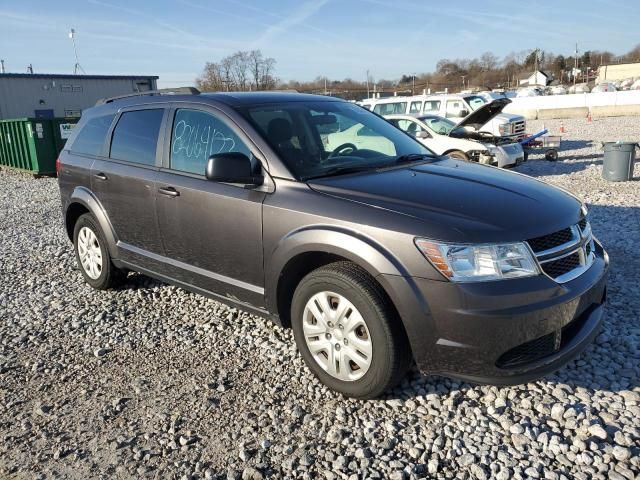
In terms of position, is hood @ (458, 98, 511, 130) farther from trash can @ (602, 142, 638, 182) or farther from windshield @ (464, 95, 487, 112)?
windshield @ (464, 95, 487, 112)

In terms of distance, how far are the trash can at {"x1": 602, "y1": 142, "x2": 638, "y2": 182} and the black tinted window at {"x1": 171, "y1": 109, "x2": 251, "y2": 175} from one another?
9.42m

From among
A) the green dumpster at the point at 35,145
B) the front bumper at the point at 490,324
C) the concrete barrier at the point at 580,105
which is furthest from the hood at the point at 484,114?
the concrete barrier at the point at 580,105

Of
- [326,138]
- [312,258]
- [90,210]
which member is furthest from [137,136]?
[312,258]

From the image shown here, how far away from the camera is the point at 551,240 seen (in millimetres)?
2877

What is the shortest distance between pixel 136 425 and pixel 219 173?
1.56 meters

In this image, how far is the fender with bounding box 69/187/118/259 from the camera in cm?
477

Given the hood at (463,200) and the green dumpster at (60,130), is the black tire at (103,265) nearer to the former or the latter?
the hood at (463,200)

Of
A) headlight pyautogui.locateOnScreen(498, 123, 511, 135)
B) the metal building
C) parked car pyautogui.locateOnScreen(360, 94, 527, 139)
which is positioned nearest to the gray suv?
headlight pyautogui.locateOnScreen(498, 123, 511, 135)

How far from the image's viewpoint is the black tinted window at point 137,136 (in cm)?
430

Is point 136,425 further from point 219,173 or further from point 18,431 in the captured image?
point 219,173

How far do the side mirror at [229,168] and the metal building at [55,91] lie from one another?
25.5 m

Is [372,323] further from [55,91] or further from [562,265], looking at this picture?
[55,91]

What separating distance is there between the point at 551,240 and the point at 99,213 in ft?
12.6

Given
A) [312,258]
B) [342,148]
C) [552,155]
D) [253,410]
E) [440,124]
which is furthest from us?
[552,155]
